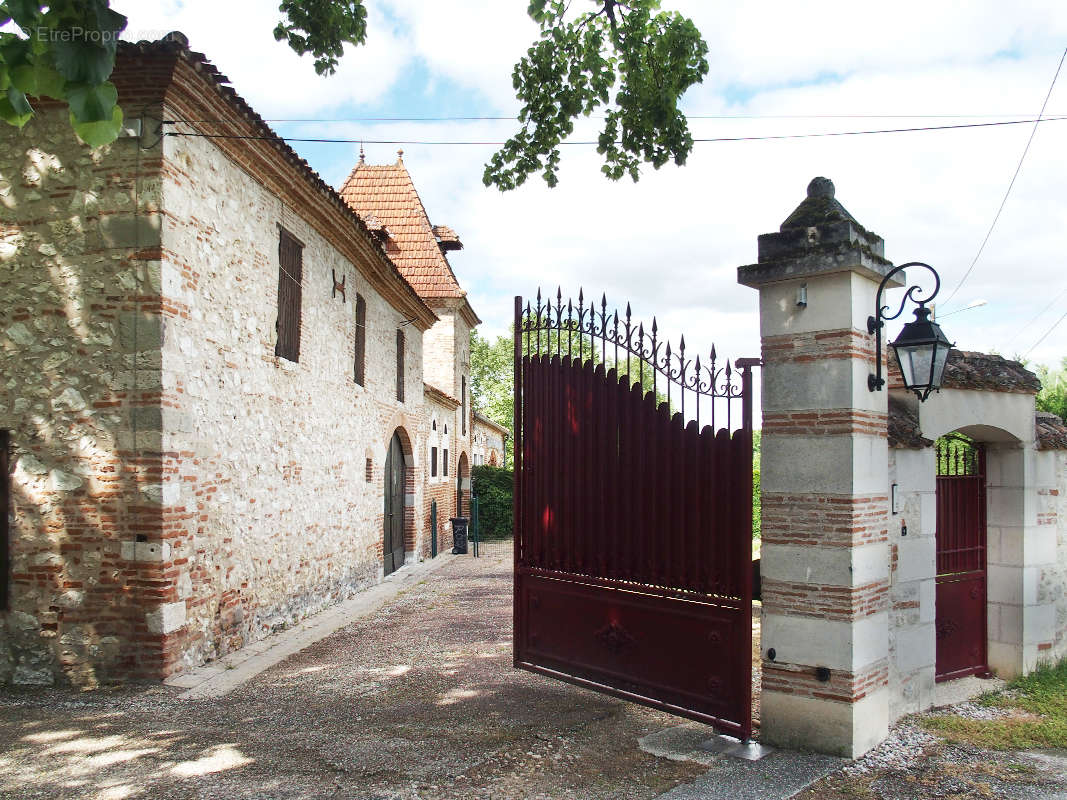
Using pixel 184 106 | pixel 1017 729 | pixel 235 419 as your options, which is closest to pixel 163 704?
pixel 235 419

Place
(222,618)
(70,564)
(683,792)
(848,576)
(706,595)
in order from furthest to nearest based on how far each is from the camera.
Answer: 1. (222,618)
2. (70,564)
3. (706,595)
4. (848,576)
5. (683,792)

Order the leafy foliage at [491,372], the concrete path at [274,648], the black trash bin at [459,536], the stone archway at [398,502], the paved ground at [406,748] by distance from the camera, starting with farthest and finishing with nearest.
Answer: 1. the leafy foliage at [491,372]
2. the black trash bin at [459,536]
3. the stone archway at [398,502]
4. the concrete path at [274,648]
5. the paved ground at [406,748]

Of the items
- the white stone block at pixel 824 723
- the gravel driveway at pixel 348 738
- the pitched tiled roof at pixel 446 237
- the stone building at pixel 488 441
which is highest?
the pitched tiled roof at pixel 446 237

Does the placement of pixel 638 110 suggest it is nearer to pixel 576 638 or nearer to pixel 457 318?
pixel 576 638

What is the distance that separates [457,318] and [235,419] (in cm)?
1401

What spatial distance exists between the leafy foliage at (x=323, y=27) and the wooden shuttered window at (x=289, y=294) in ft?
9.73

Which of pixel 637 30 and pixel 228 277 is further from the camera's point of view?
pixel 228 277

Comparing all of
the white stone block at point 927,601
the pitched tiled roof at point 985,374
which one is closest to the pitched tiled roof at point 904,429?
the pitched tiled roof at point 985,374

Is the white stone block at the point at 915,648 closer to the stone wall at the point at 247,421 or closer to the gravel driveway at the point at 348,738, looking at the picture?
the gravel driveway at the point at 348,738

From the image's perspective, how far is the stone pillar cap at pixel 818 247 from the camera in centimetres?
471

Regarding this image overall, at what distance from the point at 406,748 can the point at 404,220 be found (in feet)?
59.4

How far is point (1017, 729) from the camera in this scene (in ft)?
17.9

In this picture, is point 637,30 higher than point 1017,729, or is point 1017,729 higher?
point 637,30

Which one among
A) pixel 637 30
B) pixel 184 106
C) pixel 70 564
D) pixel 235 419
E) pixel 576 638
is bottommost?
pixel 576 638
